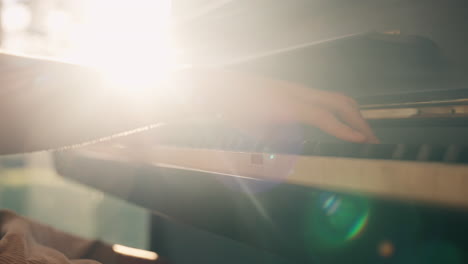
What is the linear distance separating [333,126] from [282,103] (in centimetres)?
8

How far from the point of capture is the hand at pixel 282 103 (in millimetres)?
500

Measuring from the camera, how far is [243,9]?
0.99 m

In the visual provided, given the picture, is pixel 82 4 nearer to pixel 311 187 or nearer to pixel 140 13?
pixel 140 13

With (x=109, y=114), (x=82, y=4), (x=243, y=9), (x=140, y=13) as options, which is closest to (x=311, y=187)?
(x=109, y=114)

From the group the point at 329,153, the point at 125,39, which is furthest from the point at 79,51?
the point at 329,153

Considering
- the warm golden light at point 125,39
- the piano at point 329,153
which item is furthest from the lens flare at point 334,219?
the warm golden light at point 125,39

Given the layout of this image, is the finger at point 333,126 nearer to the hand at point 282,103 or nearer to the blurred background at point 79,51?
the hand at point 282,103

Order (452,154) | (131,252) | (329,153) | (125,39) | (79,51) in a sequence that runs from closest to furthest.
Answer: (452,154) → (329,153) → (131,252) → (125,39) → (79,51)

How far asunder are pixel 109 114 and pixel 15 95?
11 cm

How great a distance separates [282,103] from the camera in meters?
0.51

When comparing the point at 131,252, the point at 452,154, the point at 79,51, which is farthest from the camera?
the point at 79,51

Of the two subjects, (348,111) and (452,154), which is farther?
(348,111)

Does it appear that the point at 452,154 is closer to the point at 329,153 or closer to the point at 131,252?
the point at 329,153

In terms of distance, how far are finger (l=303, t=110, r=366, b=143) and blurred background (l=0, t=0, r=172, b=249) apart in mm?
285
